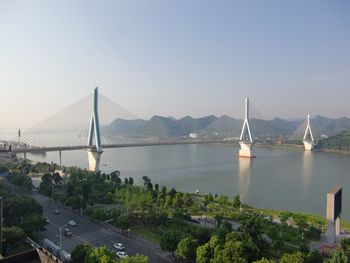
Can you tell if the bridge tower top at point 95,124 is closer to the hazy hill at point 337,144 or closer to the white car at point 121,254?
the white car at point 121,254

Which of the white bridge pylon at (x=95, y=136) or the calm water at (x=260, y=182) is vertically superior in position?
the white bridge pylon at (x=95, y=136)

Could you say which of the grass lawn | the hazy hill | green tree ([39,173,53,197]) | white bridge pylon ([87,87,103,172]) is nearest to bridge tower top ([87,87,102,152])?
white bridge pylon ([87,87,103,172])

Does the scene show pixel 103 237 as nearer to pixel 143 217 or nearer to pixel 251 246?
pixel 143 217

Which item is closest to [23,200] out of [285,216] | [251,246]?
[251,246]

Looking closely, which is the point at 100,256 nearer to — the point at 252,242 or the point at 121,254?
the point at 121,254

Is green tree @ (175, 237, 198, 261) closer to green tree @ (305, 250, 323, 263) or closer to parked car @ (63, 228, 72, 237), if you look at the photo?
green tree @ (305, 250, 323, 263)

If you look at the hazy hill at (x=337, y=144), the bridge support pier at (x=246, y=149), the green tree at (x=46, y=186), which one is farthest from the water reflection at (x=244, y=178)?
the hazy hill at (x=337, y=144)
